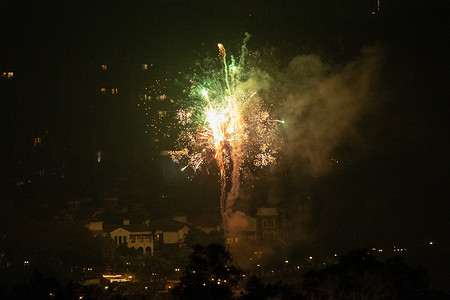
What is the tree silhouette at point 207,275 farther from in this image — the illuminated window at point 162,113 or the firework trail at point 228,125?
the illuminated window at point 162,113

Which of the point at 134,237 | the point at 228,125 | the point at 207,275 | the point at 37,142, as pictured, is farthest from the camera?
the point at 37,142

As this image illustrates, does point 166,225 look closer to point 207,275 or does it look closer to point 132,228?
point 132,228

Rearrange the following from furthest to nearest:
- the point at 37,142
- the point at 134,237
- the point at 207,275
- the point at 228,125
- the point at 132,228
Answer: the point at 37,142 < the point at 132,228 < the point at 134,237 < the point at 228,125 < the point at 207,275

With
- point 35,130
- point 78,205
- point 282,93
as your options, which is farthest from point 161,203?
point 35,130

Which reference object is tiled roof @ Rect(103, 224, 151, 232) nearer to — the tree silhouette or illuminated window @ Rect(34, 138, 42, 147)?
illuminated window @ Rect(34, 138, 42, 147)

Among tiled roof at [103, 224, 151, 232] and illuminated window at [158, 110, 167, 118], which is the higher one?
illuminated window at [158, 110, 167, 118]

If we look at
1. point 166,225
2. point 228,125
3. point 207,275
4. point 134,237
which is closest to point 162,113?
point 166,225

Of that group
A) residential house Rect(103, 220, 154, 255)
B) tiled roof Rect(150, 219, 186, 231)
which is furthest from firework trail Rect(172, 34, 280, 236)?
residential house Rect(103, 220, 154, 255)

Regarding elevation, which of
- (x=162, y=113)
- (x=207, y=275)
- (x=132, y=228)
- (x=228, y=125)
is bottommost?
(x=207, y=275)
